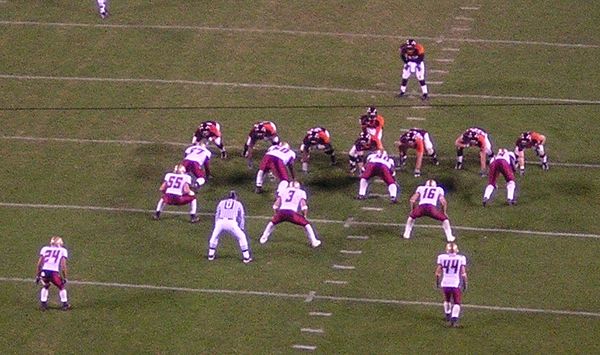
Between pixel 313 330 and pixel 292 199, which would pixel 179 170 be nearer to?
pixel 292 199

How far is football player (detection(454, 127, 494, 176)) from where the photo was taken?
3378 centimetres

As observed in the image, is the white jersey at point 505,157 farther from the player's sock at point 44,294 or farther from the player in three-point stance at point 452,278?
the player's sock at point 44,294

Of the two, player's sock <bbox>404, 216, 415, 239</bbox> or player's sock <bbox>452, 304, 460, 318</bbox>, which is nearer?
player's sock <bbox>452, 304, 460, 318</bbox>

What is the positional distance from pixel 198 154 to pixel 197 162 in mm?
188

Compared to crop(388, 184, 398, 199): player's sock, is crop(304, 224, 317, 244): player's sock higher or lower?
lower

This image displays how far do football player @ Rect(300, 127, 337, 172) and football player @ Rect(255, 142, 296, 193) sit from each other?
545 mm

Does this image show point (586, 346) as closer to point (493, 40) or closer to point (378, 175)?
point (378, 175)

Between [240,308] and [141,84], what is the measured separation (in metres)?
10.3

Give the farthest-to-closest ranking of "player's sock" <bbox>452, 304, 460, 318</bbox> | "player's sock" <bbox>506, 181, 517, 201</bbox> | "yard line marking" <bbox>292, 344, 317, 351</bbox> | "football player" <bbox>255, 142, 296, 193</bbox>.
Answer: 1. "football player" <bbox>255, 142, 296, 193</bbox>
2. "player's sock" <bbox>506, 181, 517, 201</bbox>
3. "player's sock" <bbox>452, 304, 460, 318</bbox>
4. "yard line marking" <bbox>292, 344, 317, 351</bbox>

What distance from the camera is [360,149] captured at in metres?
33.9

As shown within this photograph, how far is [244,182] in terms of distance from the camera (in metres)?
34.1

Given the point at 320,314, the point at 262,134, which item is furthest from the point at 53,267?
the point at 262,134

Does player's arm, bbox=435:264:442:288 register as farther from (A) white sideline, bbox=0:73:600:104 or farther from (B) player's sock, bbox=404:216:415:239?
(A) white sideline, bbox=0:73:600:104

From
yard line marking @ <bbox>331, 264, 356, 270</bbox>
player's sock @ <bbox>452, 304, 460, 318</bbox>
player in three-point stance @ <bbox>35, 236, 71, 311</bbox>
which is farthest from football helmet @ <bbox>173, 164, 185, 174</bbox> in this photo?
player's sock @ <bbox>452, 304, 460, 318</bbox>
